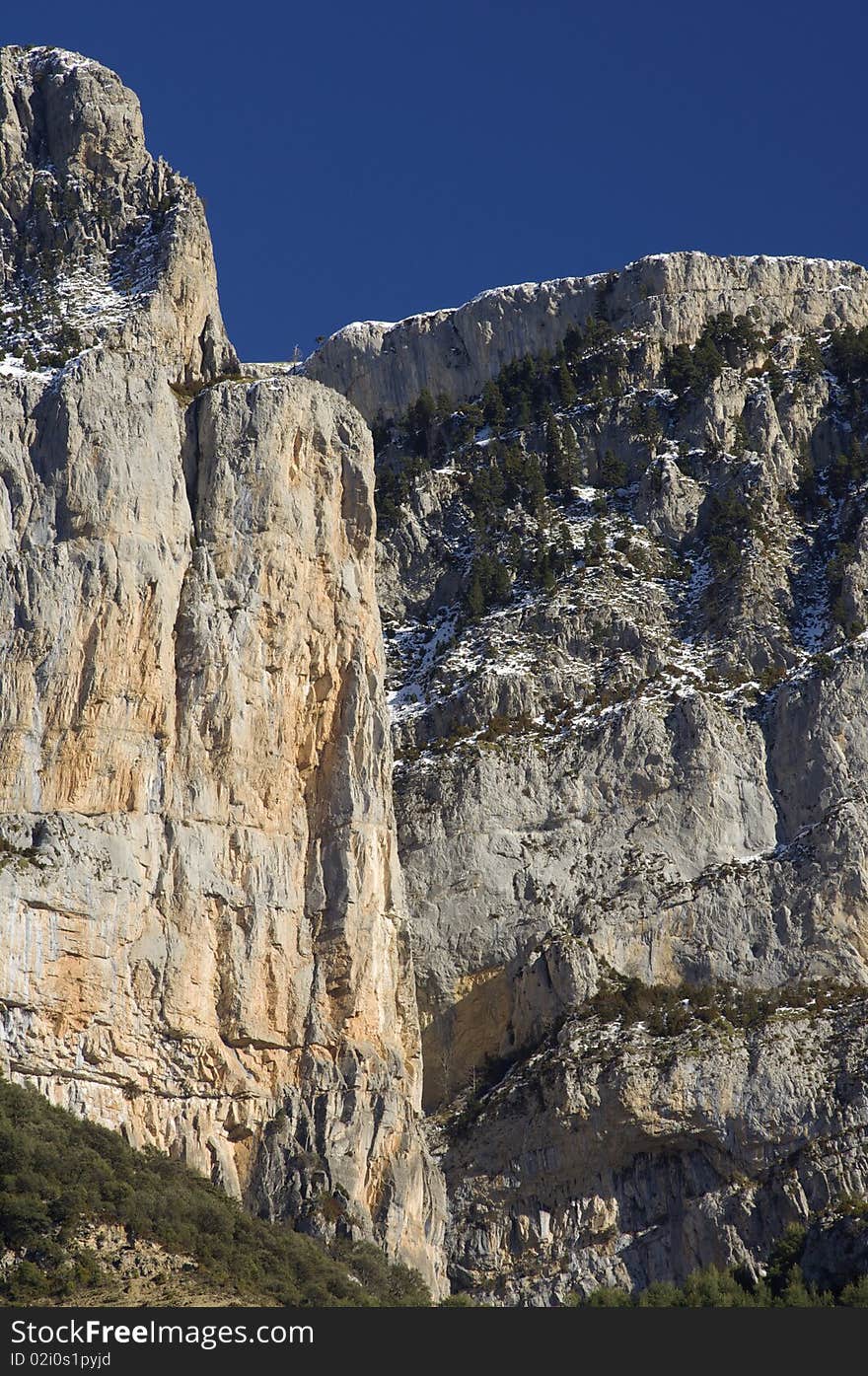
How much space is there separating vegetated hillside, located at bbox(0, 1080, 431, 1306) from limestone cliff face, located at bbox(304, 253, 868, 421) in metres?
50.1

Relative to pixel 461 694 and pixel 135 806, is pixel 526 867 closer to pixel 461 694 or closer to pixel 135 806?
pixel 461 694

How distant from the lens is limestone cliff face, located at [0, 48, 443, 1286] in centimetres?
7712

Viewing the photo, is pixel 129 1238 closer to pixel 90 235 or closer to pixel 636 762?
pixel 636 762

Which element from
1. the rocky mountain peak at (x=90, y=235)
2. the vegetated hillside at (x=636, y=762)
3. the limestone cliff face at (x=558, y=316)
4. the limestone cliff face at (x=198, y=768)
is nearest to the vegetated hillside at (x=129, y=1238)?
the limestone cliff face at (x=198, y=768)

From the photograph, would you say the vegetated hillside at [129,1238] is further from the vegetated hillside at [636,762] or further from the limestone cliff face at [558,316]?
the limestone cliff face at [558,316]

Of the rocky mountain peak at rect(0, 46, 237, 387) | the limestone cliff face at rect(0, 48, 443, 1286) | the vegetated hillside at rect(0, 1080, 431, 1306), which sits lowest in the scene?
the vegetated hillside at rect(0, 1080, 431, 1306)

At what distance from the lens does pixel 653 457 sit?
347 feet

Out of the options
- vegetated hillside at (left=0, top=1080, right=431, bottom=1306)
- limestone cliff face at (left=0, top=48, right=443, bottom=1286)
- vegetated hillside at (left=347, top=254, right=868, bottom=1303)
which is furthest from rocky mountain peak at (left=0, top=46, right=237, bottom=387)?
vegetated hillside at (left=0, top=1080, right=431, bottom=1306)

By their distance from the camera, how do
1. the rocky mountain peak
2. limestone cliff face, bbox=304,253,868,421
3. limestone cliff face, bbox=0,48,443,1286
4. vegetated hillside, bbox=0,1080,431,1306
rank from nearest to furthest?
vegetated hillside, bbox=0,1080,431,1306
limestone cliff face, bbox=0,48,443,1286
the rocky mountain peak
limestone cliff face, bbox=304,253,868,421

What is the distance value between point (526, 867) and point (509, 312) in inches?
1346

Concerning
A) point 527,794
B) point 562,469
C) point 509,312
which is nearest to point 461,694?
point 527,794

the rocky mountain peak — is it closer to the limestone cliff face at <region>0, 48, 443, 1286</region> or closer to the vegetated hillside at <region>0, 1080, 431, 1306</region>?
the limestone cliff face at <region>0, 48, 443, 1286</region>

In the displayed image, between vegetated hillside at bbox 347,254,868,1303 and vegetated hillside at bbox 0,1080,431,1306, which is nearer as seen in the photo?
vegetated hillside at bbox 0,1080,431,1306

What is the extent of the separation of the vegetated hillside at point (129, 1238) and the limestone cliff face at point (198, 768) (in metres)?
2.54
